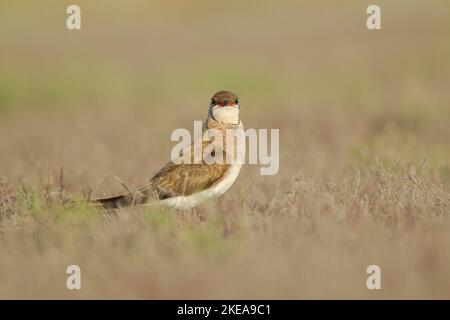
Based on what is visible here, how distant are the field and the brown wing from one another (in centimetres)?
21

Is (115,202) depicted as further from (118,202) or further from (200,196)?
(200,196)

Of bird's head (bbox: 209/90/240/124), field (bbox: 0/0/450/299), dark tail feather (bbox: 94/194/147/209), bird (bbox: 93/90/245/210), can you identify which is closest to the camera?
field (bbox: 0/0/450/299)

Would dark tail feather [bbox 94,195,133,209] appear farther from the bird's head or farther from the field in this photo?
the bird's head

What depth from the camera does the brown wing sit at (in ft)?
20.8

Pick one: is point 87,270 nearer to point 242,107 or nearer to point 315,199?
point 315,199

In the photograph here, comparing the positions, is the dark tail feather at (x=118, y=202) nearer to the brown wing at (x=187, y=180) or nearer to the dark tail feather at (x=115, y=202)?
the dark tail feather at (x=115, y=202)

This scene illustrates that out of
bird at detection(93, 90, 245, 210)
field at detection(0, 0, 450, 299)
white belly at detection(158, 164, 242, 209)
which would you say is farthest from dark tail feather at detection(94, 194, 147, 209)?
white belly at detection(158, 164, 242, 209)

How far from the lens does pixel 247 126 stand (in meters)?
12.4

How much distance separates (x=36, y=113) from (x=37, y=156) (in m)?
5.90

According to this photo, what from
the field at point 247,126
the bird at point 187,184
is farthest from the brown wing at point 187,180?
the field at point 247,126

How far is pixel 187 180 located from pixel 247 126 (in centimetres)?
607

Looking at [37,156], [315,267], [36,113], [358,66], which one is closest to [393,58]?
[358,66]

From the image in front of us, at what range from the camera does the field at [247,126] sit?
469cm

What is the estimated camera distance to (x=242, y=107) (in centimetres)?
1430
